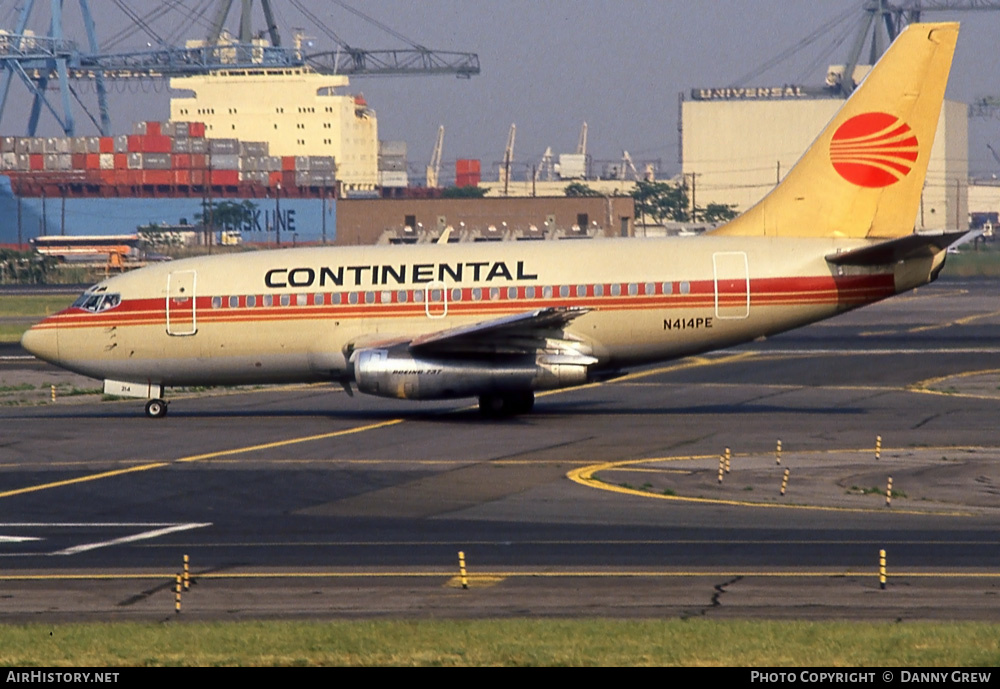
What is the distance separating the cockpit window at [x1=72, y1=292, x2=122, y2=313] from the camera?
37.8 metres

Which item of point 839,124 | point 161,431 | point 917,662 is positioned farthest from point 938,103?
point 917,662

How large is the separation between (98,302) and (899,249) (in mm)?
22019

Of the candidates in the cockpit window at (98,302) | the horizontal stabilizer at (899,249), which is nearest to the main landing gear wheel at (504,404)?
the horizontal stabilizer at (899,249)

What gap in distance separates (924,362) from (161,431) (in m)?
29.3

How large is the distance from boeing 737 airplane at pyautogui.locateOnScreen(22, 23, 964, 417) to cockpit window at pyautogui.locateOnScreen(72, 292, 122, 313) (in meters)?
0.05

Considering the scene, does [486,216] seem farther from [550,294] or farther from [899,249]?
[899,249]

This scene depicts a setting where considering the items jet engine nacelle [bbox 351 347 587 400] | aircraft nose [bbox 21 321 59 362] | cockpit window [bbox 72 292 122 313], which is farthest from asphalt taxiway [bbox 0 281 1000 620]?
cockpit window [bbox 72 292 122 313]

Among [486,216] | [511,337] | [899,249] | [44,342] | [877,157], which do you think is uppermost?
[486,216]

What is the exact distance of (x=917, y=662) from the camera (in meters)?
12.6

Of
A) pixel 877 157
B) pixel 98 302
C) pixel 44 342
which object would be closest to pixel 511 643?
pixel 877 157

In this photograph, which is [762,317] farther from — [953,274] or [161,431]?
[953,274]

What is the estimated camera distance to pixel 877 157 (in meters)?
35.6

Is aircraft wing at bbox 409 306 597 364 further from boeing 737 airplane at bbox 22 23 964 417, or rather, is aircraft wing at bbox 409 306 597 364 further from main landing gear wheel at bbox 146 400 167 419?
main landing gear wheel at bbox 146 400 167 419

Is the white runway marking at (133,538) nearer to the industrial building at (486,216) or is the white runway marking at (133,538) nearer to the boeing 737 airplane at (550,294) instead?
the boeing 737 airplane at (550,294)
